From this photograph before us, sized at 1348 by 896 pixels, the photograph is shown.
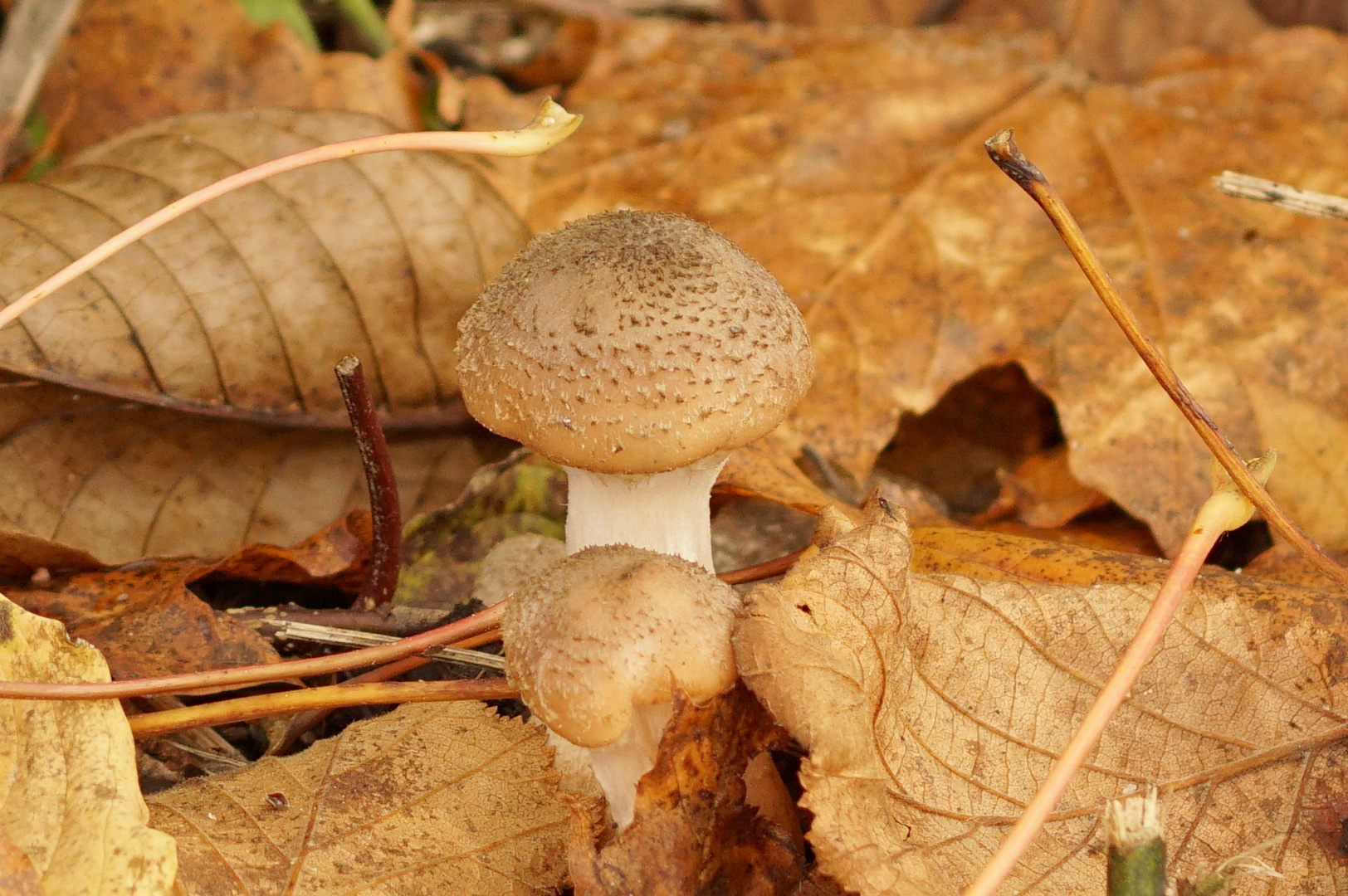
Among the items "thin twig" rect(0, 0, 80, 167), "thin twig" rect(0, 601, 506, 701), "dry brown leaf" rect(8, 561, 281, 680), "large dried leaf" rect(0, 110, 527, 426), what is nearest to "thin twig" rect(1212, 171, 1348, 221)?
"thin twig" rect(0, 601, 506, 701)

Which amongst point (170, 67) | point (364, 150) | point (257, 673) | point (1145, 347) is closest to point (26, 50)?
point (170, 67)

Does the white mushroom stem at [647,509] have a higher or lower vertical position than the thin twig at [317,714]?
higher

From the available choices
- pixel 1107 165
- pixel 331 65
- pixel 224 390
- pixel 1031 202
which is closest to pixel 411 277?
pixel 224 390

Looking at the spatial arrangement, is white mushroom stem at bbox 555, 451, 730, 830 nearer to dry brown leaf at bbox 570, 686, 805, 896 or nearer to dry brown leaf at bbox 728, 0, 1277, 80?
dry brown leaf at bbox 570, 686, 805, 896

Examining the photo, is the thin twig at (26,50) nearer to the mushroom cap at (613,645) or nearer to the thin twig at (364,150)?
the thin twig at (364,150)

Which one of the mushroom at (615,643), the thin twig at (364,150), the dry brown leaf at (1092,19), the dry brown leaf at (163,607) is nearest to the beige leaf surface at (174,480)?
the dry brown leaf at (163,607)
